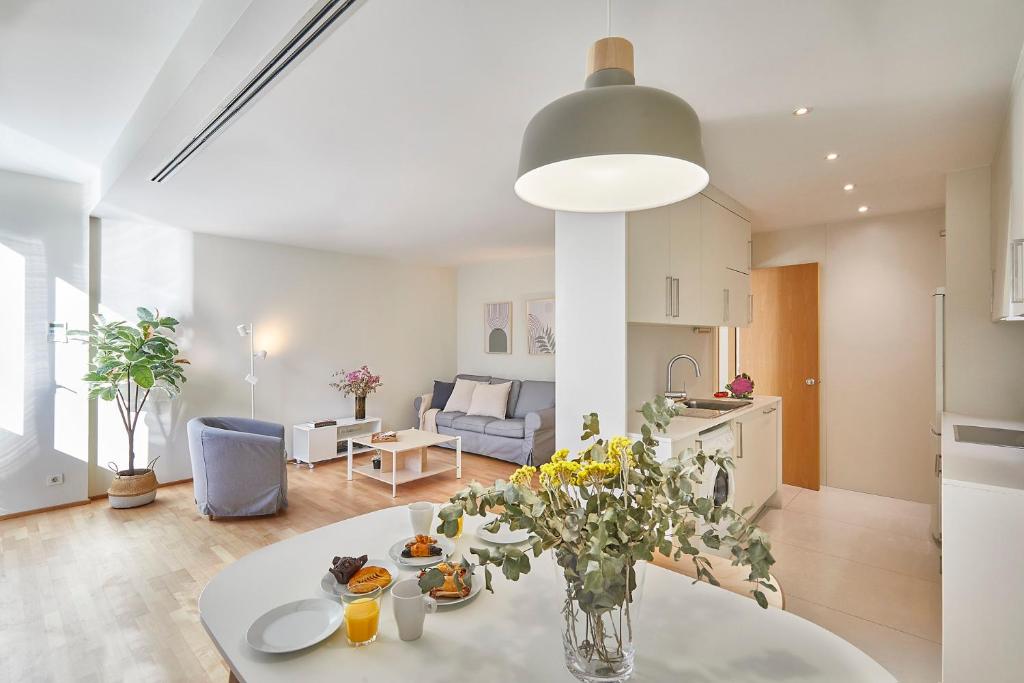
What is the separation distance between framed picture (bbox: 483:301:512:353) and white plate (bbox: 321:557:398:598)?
5270 mm

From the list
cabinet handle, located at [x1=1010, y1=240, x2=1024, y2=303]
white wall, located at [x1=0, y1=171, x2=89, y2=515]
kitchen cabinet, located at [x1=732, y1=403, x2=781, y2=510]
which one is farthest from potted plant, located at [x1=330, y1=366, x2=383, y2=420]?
cabinet handle, located at [x1=1010, y1=240, x2=1024, y2=303]

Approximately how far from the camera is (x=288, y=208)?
398cm

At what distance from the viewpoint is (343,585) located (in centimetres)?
121

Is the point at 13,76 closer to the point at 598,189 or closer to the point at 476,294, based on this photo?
the point at 598,189

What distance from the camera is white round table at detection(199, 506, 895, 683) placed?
913mm

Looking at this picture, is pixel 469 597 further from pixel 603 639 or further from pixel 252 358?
pixel 252 358

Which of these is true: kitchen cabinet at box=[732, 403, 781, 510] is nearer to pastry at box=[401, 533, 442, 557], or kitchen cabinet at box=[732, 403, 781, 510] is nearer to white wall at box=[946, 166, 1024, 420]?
white wall at box=[946, 166, 1024, 420]

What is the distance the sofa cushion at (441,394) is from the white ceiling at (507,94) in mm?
3197

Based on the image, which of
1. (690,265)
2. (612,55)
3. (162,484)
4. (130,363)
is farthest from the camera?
(162,484)

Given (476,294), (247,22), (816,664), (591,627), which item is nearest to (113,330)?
(247,22)

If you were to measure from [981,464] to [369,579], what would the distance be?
2291 mm

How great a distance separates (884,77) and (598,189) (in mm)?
1698

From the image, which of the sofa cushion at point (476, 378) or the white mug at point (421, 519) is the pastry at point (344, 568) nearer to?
the white mug at point (421, 519)

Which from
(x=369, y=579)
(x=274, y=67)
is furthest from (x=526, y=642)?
(x=274, y=67)
